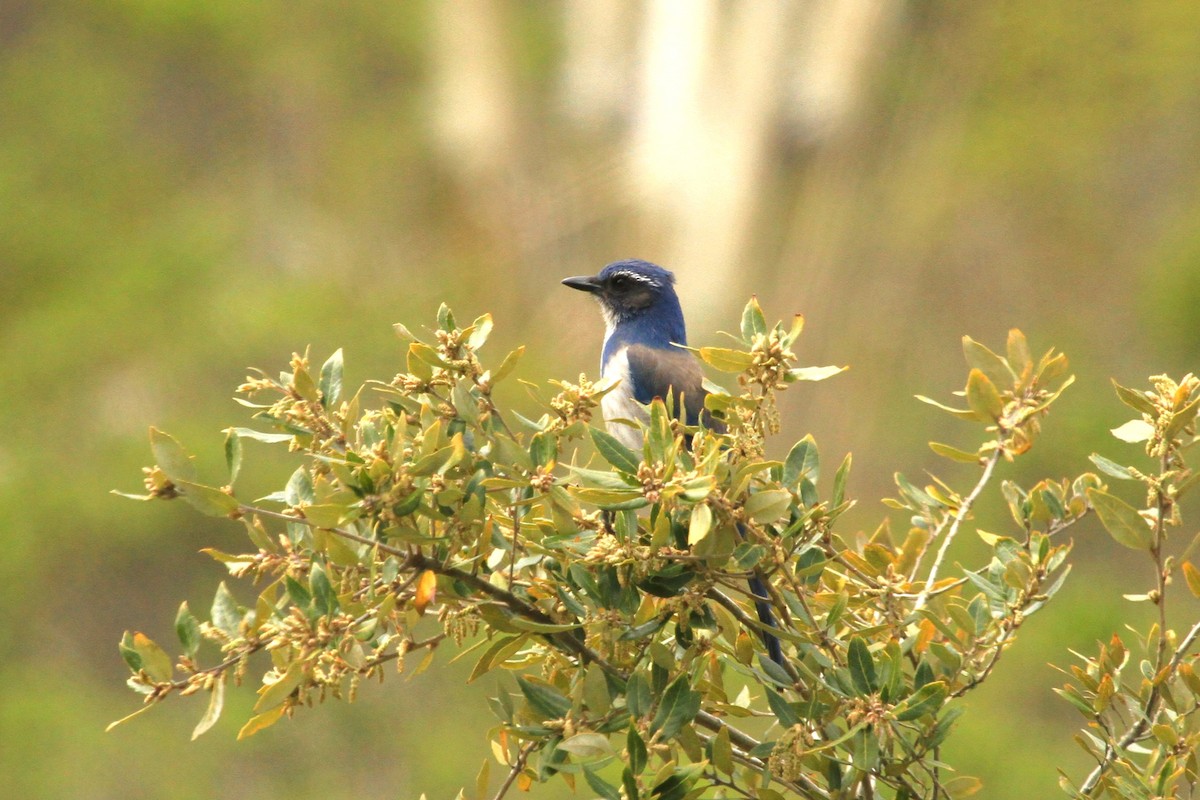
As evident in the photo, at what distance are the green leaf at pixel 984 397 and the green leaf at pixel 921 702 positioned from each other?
45cm

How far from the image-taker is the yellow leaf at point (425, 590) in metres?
1.81

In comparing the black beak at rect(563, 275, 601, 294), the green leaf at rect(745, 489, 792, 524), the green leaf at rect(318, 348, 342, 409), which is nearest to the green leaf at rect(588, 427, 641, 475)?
the green leaf at rect(745, 489, 792, 524)

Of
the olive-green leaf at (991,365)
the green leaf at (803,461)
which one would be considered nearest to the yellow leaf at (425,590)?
the green leaf at (803,461)

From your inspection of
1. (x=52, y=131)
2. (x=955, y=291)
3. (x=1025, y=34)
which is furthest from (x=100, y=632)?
(x=1025, y=34)

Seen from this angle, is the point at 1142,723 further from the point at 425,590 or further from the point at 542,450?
the point at 425,590

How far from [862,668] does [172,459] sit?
93cm

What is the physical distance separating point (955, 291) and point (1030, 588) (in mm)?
9640

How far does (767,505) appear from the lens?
1948mm

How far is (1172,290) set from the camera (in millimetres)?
11555

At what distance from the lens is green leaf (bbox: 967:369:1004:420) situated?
2.16 meters

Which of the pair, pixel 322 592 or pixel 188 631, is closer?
pixel 322 592

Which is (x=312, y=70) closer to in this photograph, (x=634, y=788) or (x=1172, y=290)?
(x=1172, y=290)

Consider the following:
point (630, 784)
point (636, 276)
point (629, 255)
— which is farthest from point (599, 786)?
point (629, 255)

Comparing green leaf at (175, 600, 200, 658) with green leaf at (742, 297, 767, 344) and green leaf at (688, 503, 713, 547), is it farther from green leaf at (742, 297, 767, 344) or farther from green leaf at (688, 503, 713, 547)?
green leaf at (742, 297, 767, 344)
